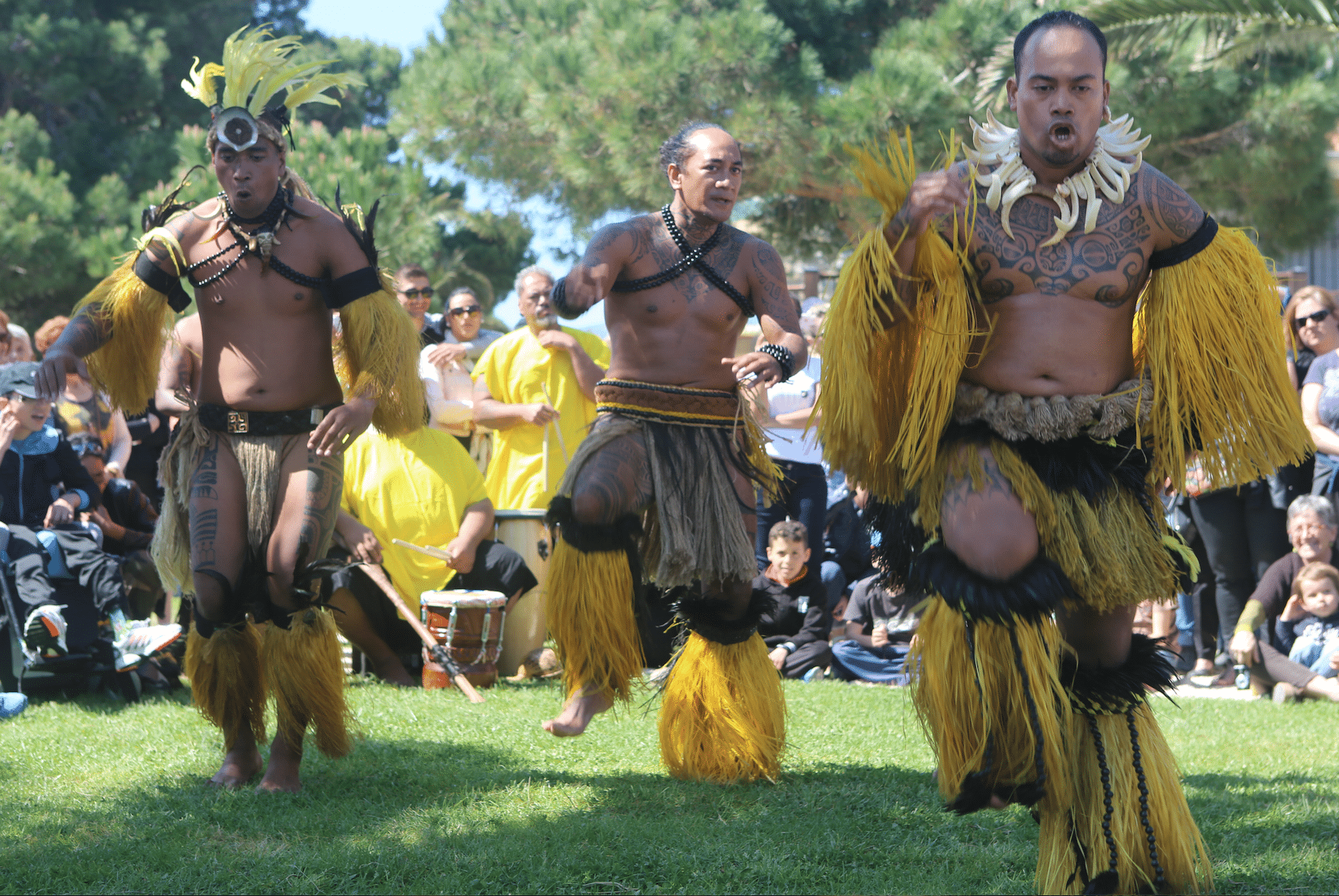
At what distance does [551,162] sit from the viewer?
17.8 meters

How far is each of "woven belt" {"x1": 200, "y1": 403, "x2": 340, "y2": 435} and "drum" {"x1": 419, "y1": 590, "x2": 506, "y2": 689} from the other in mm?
2463

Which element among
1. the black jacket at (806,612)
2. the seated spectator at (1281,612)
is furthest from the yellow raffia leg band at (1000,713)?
the black jacket at (806,612)

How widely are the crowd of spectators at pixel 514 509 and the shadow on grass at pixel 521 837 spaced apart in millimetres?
2057

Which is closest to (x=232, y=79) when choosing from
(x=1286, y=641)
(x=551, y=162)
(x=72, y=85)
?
(x=1286, y=641)

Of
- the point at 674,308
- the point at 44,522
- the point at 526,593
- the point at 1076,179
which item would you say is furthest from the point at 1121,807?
the point at 44,522

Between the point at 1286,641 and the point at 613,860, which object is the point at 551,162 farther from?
the point at 613,860

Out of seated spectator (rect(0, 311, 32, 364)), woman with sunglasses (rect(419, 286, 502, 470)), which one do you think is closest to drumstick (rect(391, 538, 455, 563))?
woman with sunglasses (rect(419, 286, 502, 470))

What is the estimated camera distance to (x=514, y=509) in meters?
7.55

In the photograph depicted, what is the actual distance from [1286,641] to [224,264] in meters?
5.56

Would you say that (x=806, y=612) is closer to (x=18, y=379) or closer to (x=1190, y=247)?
(x=18, y=379)

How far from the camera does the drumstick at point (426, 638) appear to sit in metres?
6.42

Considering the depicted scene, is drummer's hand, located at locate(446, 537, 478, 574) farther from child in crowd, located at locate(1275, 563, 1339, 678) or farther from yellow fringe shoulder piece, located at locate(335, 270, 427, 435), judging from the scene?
child in crowd, located at locate(1275, 563, 1339, 678)

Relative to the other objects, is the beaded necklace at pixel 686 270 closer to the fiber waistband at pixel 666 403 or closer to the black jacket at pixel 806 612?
the fiber waistband at pixel 666 403

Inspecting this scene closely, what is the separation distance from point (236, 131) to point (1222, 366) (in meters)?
3.06
